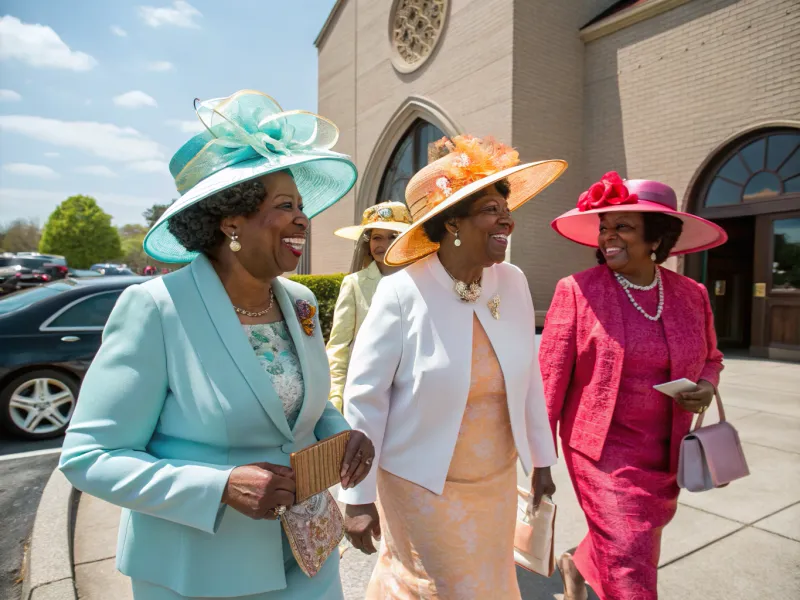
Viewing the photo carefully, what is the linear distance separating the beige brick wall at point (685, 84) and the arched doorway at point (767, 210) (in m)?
0.36

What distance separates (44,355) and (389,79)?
12702mm

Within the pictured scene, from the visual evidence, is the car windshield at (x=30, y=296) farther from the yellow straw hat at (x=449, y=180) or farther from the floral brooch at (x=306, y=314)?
the floral brooch at (x=306, y=314)

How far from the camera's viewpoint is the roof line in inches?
706

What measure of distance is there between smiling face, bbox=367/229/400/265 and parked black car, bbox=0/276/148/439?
400 centimetres

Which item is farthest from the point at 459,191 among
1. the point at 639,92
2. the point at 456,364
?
the point at 639,92

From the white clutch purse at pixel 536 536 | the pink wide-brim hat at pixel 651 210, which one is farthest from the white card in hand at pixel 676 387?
the pink wide-brim hat at pixel 651 210

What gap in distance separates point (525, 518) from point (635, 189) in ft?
5.79

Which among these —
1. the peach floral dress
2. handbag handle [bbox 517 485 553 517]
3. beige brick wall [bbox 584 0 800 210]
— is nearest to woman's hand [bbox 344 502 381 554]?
the peach floral dress

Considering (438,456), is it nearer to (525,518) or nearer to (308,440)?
(308,440)

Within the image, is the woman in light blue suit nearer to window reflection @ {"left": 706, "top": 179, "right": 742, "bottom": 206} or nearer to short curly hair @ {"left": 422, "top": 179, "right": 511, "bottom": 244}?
short curly hair @ {"left": 422, "top": 179, "right": 511, "bottom": 244}

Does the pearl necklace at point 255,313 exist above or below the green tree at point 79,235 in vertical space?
below

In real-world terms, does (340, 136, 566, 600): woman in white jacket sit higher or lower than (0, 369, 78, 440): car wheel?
higher

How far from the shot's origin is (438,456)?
6.47 feet

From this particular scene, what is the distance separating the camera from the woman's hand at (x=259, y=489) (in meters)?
1.26
